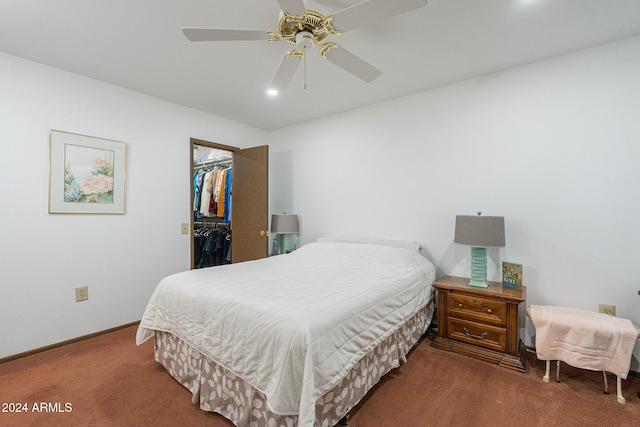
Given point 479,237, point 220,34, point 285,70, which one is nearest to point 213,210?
point 285,70

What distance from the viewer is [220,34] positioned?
1.51 meters

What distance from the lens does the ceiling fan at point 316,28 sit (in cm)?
132

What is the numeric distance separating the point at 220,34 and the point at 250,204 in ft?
8.18

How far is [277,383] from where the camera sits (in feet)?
3.95

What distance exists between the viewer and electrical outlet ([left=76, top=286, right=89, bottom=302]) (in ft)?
8.31

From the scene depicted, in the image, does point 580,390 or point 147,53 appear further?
point 147,53

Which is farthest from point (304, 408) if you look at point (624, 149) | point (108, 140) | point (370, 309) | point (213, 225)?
point (213, 225)

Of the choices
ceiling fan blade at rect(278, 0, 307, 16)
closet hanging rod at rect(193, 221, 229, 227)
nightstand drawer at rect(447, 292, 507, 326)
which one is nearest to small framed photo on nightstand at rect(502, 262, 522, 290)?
nightstand drawer at rect(447, 292, 507, 326)

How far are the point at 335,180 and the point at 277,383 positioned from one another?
2717 millimetres

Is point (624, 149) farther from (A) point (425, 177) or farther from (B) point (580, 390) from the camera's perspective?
(B) point (580, 390)

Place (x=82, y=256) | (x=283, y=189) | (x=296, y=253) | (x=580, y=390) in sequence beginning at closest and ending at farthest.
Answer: (x=580, y=390) < (x=82, y=256) < (x=296, y=253) < (x=283, y=189)

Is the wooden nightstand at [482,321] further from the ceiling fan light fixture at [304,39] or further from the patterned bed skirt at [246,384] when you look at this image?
the ceiling fan light fixture at [304,39]

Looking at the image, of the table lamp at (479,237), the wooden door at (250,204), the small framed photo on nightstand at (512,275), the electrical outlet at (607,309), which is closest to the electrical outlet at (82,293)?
the wooden door at (250,204)

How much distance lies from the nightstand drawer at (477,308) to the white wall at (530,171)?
0.45 metres
